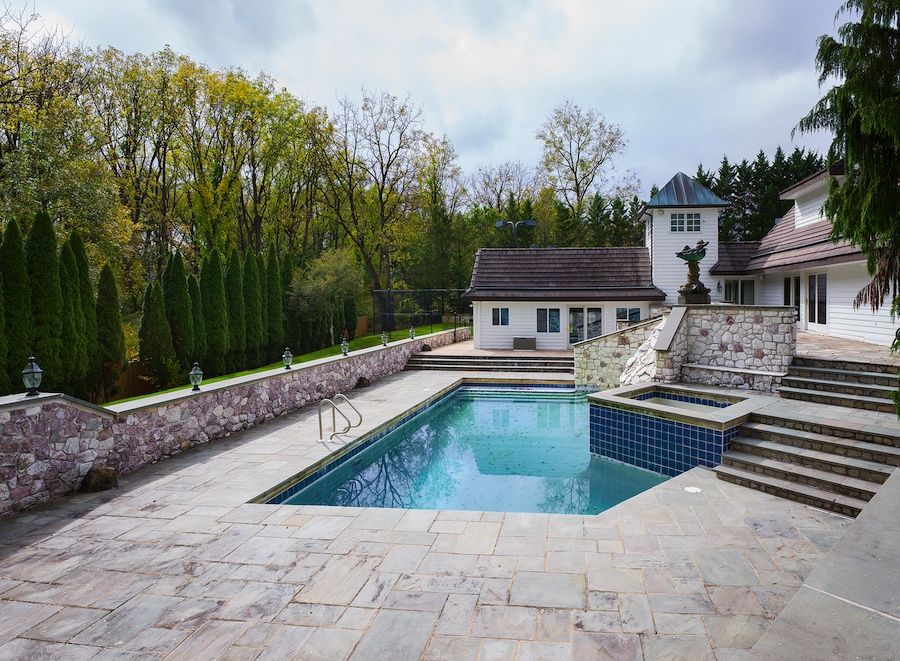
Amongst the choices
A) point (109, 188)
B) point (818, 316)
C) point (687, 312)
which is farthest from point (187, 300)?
point (818, 316)

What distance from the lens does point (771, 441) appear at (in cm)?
651

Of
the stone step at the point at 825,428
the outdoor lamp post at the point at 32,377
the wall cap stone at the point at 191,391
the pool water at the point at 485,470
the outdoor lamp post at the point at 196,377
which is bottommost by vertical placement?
the pool water at the point at 485,470

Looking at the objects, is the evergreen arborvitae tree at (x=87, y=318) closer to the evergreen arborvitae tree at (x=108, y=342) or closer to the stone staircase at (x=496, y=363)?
the evergreen arborvitae tree at (x=108, y=342)

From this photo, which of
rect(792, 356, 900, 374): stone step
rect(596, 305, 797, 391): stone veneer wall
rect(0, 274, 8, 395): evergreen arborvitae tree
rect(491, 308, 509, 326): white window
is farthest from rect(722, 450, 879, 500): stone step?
rect(491, 308, 509, 326): white window

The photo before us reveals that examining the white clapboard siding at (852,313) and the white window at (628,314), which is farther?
the white window at (628,314)

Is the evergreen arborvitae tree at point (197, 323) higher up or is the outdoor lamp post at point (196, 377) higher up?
the evergreen arborvitae tree at point (197, 323)

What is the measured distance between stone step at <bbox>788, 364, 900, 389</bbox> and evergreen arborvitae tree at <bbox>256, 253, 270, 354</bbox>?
1629 cm

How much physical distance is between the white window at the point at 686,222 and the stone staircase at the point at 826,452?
40.1 ft

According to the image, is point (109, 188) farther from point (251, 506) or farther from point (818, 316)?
point (818, 316)

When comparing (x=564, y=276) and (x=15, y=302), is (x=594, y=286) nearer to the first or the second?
(x=564, y=276)

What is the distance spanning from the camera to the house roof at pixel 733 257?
18.2m

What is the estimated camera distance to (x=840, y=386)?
25.2 ft

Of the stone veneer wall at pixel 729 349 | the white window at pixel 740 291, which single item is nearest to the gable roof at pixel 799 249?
the white window at pixel 740 291

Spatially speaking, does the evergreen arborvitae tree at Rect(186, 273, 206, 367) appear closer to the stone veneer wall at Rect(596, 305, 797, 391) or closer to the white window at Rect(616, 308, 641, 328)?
the stone veneer wall at Rect(596, 305, 797, 391)
